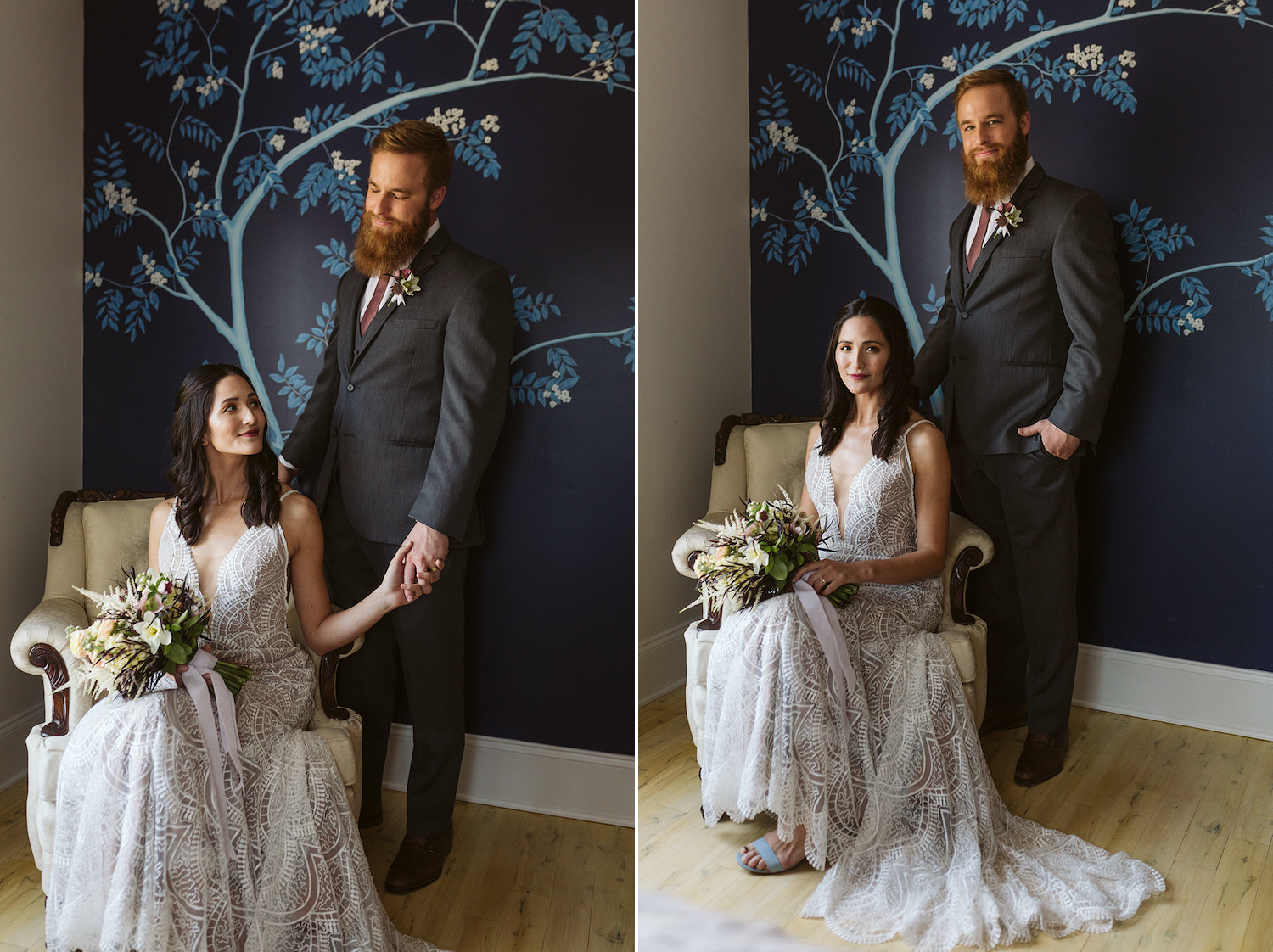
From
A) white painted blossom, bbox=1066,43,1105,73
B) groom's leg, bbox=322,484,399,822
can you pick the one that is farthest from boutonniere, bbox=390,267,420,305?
white painted blossom, bbox=1066,43,1105,73

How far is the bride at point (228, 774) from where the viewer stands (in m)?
1.61

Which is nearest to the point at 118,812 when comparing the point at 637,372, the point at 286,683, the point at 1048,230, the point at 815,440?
the point at 286,683

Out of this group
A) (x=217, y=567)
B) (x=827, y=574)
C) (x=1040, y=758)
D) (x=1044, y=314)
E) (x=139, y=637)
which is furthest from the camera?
(x=217, y=567)

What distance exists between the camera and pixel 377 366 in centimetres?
204

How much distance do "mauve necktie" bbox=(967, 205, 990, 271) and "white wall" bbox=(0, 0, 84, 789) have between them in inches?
80.8

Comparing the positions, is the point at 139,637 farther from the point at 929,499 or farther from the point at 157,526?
the point at 929,499

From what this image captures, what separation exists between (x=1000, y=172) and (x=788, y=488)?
460mm

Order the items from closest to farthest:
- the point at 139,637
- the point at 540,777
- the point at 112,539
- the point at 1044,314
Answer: the point at 1044,314 → the point at 139,637 → the point at 112,539 → the point at 540,777

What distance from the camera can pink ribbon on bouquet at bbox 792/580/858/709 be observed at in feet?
4.29

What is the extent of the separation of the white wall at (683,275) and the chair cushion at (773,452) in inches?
2.2

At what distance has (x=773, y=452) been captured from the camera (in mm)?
1071

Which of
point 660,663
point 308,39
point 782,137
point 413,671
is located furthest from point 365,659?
point 782,137

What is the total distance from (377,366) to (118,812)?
1.01 m

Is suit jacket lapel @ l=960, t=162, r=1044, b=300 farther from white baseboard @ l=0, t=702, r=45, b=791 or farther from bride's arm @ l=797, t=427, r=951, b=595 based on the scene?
white baseboard @ l=0, t=702, r=45, b=791
